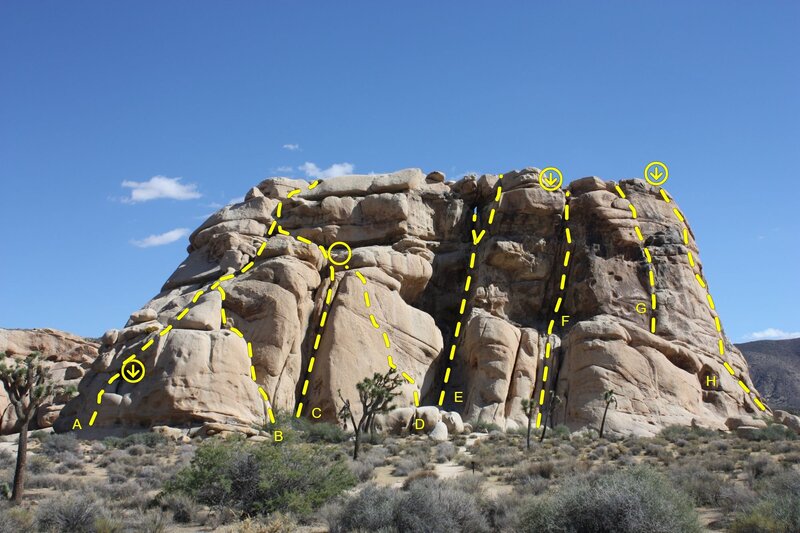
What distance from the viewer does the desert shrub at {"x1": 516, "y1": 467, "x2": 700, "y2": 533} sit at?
1120 centimetres

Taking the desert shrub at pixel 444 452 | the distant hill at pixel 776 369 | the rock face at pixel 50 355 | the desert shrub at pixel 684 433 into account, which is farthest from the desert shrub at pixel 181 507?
the distant hill at pixel 776 369

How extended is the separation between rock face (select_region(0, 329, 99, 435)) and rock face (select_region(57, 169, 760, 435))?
1824mm

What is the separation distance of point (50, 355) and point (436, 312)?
2219 centimetres

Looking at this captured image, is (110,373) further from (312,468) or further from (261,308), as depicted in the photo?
(312,468)

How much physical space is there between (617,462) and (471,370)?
638 inches

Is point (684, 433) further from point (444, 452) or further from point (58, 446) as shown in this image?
point (58, 446)

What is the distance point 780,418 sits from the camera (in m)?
36.9

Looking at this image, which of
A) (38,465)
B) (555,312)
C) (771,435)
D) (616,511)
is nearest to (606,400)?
(771,435)

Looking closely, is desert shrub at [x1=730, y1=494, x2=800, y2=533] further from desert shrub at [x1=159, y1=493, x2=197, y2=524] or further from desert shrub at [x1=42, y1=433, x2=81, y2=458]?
desert shrub at [x1=42, y1=433, x2=81, y2=458]

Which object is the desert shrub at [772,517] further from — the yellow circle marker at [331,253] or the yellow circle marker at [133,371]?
the yellow circle marker at [331,253]

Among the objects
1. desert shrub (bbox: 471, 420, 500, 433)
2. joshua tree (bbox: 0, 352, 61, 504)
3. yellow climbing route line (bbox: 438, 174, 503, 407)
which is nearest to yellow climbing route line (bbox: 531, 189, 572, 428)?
desert shrub (bbox: 471, 420, 500, 433)

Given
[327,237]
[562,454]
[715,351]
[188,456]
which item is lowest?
[188,456]

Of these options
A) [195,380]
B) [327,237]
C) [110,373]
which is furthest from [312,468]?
[327,237]

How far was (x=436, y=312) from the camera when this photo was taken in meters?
45.7
